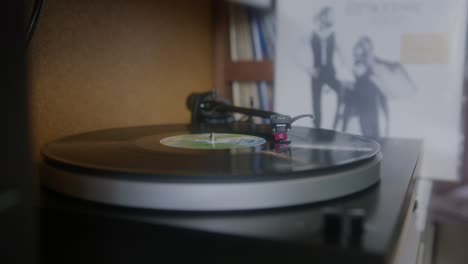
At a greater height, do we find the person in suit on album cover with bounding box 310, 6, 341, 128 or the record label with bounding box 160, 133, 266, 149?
the person in suit on album cover with bounding box 310, 6, 341, 128

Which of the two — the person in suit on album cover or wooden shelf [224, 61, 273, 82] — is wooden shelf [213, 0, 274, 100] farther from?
the person in suit on album cover

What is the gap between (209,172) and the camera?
Result: 48cm

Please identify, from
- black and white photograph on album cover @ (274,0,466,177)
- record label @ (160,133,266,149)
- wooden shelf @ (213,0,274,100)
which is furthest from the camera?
wooden shelf @ (213,0,274,100)

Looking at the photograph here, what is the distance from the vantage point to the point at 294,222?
1.42 feet

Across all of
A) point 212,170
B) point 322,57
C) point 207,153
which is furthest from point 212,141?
point 322,57

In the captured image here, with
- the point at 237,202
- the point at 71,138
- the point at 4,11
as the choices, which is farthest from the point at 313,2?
the point at 4,11

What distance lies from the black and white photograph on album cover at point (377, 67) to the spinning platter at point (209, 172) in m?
0.53

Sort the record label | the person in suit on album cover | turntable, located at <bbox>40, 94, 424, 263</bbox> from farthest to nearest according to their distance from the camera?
the person in suit on album cover < the record label < turntable, located at <bbox>40, 94, 424, 263</bbox>

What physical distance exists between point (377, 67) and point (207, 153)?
0.75 metres

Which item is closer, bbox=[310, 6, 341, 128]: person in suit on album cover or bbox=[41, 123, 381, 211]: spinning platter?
bbox=[41, 123, 381, 211]: spinning platter

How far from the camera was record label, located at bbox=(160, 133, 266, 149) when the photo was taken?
700mm

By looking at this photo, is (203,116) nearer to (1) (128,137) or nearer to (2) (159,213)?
(1) (128,137)

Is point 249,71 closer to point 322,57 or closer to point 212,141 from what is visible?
point 322,57

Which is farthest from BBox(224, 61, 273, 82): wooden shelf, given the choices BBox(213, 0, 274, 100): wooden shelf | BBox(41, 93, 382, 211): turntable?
BBox(41, 93, 382, 211): turntable
